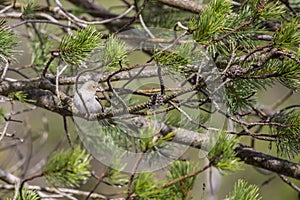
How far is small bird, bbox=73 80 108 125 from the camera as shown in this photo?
0.82m

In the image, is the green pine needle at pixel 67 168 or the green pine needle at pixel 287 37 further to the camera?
the green pine needle at pixel 67 168

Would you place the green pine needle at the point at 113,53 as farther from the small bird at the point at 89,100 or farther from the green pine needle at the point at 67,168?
the green pine needle at the point at 67,168

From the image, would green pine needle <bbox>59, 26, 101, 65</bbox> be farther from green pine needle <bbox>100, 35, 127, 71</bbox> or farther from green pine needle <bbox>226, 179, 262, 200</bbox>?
green pine needle <bbox>226, 179, 262, 200</bbox>

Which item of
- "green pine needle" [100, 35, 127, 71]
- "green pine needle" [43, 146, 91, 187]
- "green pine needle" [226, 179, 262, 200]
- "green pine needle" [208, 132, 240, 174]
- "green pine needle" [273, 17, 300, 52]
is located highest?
"green pine needle" [273, 17, 300, 52]

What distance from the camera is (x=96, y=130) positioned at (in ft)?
3.37

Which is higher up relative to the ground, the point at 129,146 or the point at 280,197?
the point at 129,146

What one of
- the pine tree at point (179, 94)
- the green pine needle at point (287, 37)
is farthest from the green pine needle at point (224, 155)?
the green pine needle at point (287, 37)

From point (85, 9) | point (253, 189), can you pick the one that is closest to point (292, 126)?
point (253, 189)

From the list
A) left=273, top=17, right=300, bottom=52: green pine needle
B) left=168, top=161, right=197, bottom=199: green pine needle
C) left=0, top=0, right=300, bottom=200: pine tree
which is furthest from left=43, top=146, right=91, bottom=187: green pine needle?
left=273, top=17, right=300, bottom=52: green pine needle

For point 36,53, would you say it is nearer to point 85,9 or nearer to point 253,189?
point 85,9

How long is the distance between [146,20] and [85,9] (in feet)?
0.68

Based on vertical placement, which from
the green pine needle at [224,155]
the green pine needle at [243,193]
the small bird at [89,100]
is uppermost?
the small bird at [89,100]

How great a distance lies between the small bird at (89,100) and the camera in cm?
82

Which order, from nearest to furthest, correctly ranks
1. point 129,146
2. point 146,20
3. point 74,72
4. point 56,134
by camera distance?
1. point 129,146
2. point 74,72
3. point 146,20
4. point 56,134
